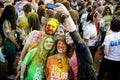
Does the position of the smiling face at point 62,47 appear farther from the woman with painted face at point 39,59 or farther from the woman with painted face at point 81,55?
the woman with painted face at point 81,55

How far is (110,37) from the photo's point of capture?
19.7 ft

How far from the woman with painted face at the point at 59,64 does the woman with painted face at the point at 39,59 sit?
0.42ft

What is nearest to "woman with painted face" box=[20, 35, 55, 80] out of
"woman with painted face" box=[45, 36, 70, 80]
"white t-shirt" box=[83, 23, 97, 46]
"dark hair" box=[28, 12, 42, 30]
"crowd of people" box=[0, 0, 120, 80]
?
"crowd of people" box=[0, 0, 120, 80]

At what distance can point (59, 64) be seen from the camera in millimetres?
4297

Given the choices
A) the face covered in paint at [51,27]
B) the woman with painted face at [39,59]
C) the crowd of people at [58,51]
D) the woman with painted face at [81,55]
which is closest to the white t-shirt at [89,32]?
the crowd of people at [58,51]

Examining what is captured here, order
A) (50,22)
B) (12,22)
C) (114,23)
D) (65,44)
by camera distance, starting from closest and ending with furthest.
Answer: (65,44) → (50,22) → (114,23) → (12,22)

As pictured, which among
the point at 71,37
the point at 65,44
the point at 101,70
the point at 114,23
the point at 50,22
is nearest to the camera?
the point at 71,37

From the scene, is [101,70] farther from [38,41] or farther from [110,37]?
[38,41]

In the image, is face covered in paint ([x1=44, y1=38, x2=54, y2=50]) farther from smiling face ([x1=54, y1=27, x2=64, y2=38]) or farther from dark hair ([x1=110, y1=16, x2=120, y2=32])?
dark hair ([x1=110, y1=16, x2=120, y2=32])

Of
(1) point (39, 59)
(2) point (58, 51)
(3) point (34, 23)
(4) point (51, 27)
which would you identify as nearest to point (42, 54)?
→ (1) point (39, 59)

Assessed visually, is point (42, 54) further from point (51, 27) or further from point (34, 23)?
point (34, 23)

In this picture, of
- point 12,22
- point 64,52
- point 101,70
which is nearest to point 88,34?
point 101,70

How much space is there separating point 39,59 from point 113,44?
2.01m

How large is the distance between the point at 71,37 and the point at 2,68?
3.10 metres
